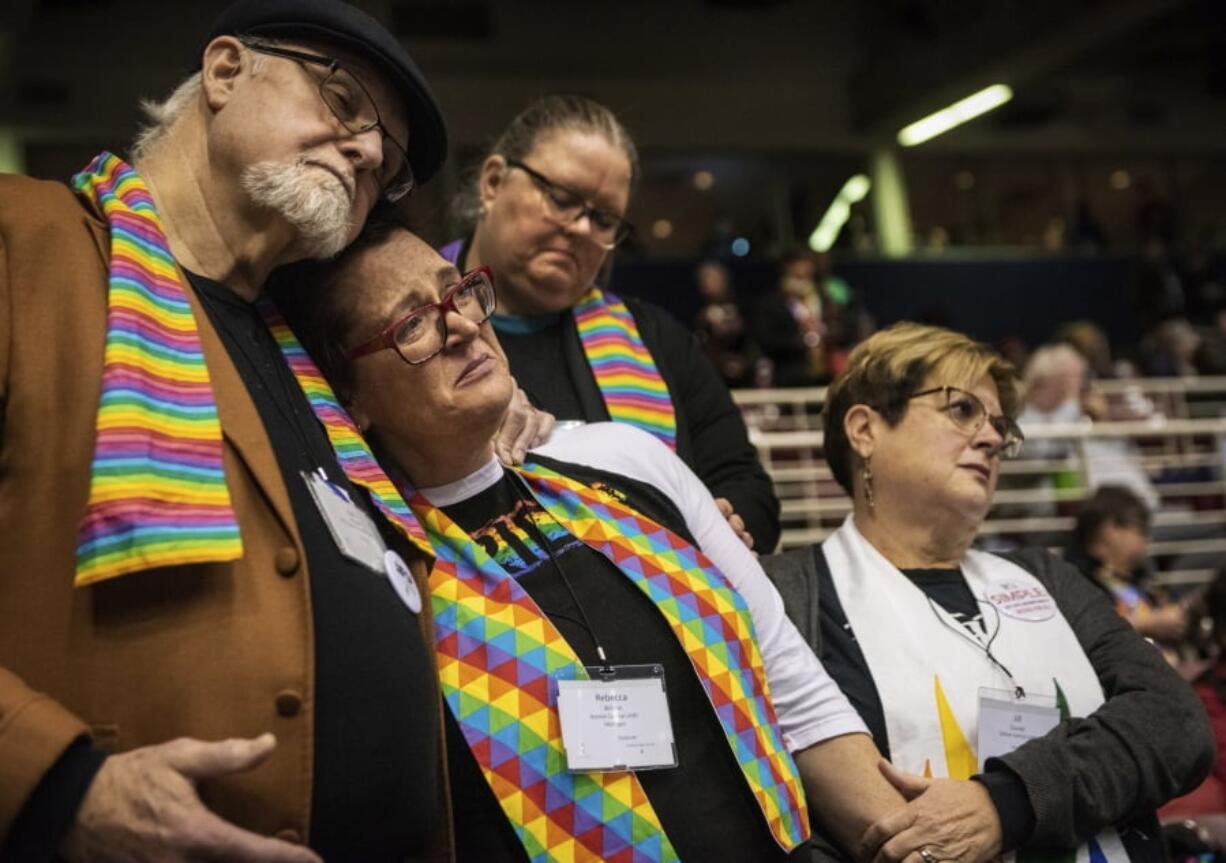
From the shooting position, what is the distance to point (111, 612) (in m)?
1.35

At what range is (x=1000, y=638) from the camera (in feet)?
→ 7.72

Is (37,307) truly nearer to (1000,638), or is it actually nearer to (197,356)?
(197,356)

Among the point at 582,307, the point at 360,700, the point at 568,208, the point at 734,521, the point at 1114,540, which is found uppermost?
the point at 568,208

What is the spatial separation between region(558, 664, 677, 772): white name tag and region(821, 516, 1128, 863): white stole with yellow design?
1.95 ft

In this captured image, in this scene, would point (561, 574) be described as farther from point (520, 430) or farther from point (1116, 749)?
point (1116, 749)

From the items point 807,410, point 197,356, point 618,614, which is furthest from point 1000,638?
point 807,410

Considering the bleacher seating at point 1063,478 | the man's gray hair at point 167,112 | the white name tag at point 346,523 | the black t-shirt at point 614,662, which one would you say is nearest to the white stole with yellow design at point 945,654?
the black t-shirt at point 614,662

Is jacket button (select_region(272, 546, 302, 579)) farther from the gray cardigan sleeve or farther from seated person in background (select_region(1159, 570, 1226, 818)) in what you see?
seated person in background (select_region(1159, 570, 1226, 818))

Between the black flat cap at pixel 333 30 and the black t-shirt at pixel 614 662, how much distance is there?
0.58 meters

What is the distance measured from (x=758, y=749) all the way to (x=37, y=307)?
1.07 meters

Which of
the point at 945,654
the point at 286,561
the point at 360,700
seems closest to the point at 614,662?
the point at 360,700

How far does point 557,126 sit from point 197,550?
1.49 m

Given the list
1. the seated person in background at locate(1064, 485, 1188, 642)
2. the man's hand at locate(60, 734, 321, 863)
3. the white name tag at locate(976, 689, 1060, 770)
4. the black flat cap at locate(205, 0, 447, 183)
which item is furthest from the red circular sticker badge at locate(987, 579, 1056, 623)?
the seated person in background at locate(1064, 485, 1188, 642)

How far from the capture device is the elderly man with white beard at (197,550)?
125cm
